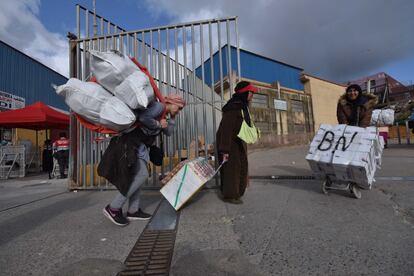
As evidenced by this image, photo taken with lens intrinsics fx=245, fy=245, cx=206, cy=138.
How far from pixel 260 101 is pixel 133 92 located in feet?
44.9

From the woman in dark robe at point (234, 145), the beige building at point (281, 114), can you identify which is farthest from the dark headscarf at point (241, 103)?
the beige building at point (281, 114)

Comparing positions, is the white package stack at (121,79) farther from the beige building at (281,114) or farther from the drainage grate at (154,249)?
the beige building at (281,114)

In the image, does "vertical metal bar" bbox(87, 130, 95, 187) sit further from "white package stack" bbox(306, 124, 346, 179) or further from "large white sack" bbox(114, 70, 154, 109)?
"white package stack" bbox(306, 124, 346, 179)

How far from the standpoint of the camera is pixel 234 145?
3373 mm

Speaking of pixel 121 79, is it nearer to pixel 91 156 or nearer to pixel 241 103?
pixel 241 103

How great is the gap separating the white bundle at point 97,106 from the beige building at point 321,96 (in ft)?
61.6

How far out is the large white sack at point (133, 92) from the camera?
2.26 metres

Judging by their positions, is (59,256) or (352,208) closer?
(59,256)

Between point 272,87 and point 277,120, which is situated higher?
point 272,87

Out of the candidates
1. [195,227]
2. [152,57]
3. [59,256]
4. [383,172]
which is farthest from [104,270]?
[383,172]

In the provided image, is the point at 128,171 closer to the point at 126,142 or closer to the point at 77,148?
the point at 126,142

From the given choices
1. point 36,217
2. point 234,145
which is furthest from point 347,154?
point 36,217

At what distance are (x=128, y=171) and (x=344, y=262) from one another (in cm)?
208

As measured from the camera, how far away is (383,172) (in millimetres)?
5273
